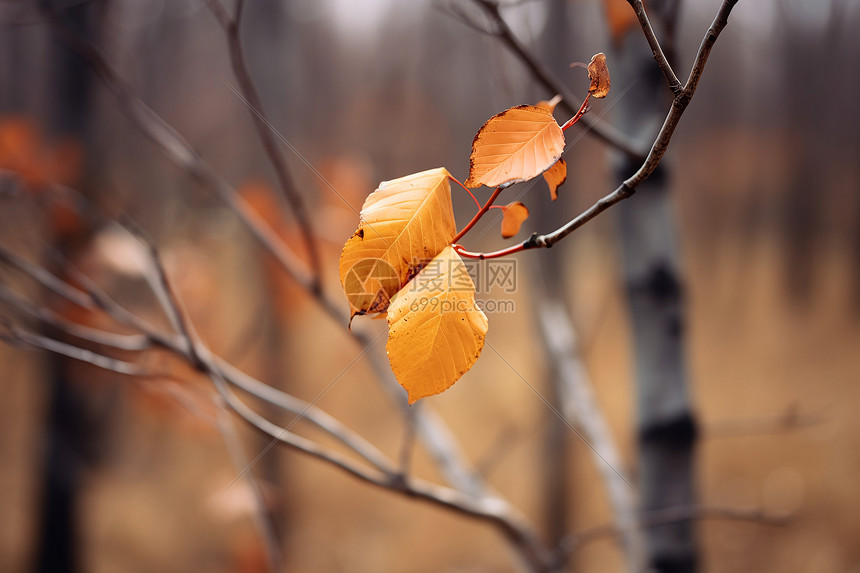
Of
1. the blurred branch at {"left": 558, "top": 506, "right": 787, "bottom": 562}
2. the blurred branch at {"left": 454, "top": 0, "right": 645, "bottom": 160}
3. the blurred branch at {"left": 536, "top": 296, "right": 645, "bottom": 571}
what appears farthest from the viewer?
the blurred branch at {"left": 536, "top": 296, "right": 645, "bottom": 571}

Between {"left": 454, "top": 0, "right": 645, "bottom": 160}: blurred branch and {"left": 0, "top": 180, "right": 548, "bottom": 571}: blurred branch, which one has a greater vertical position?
{"left": 454, "top": 0, "right": 645, "bottom": 160}: blurred branch

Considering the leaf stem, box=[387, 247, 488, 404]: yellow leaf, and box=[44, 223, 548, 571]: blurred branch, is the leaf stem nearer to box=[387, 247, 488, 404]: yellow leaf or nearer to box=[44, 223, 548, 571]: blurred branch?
box=[387, 247, 488, 404]: yellow leaf

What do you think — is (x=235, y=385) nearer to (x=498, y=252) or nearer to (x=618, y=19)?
(x=498, y=252)

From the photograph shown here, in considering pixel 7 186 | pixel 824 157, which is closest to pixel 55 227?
pixel 7 186

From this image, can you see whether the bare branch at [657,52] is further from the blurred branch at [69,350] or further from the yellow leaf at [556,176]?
the blurred branch at [69,350]

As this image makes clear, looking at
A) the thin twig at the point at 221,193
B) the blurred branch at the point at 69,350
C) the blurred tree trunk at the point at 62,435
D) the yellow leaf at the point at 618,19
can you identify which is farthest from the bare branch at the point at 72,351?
the blurred tree trunk at the point at 62,435

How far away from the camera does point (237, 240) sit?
3836 mm

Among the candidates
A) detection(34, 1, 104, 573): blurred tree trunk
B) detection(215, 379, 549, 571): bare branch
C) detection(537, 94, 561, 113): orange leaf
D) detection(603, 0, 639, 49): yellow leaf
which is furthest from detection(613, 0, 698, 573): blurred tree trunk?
detection(34, 1, 104, 573): blurred tree trunk

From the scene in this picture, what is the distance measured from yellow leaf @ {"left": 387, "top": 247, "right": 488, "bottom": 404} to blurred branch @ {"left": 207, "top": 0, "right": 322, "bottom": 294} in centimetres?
30

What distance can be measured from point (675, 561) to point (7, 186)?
1.01 metres

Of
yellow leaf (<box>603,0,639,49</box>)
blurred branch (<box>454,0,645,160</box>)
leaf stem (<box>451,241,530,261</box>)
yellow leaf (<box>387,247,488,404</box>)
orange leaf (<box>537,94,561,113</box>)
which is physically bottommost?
yellow leaf (<box>387,247,488,404</box>)

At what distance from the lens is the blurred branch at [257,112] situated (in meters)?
0.44

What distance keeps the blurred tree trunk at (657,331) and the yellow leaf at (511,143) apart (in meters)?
0.31

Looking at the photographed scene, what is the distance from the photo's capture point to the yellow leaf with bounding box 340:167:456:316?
20cm
